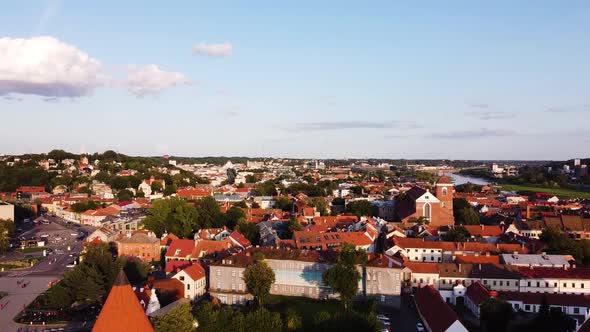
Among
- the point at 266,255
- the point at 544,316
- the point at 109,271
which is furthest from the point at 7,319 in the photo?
the point at 544,316

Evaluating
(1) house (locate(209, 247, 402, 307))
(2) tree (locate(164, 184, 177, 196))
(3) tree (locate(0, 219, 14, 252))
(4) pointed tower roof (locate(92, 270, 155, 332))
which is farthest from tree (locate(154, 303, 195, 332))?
(2) tree (locate(164, 184, 177, 196))

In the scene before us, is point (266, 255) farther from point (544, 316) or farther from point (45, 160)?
point (45, 160)

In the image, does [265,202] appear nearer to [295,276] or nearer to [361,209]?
[361,209]

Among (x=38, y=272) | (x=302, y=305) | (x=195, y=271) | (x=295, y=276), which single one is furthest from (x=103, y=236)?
(x=302, y=305)

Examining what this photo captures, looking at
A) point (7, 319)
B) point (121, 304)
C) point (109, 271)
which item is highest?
point (121, 304)

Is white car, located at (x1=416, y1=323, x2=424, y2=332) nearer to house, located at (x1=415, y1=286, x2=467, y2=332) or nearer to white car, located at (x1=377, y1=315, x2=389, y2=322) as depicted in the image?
house, located at (x1=415, y1=286, x2=467, y2=332)
